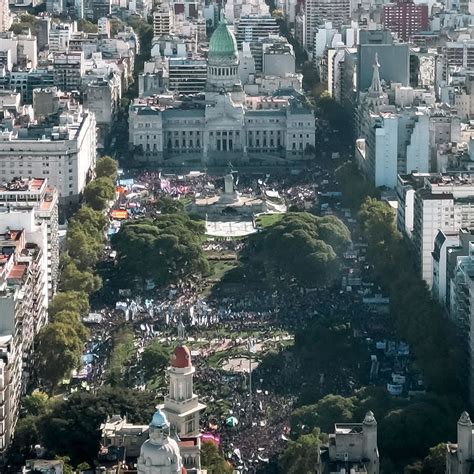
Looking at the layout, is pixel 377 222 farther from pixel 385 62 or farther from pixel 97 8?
pixel 97 8

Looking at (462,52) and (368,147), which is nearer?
(368,147)

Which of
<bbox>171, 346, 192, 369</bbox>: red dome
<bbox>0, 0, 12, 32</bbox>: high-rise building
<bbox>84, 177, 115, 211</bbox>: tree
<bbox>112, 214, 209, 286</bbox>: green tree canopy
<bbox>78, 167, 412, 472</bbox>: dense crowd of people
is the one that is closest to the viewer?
<bbox>171, 346, 192, 369</bbox>: red dome

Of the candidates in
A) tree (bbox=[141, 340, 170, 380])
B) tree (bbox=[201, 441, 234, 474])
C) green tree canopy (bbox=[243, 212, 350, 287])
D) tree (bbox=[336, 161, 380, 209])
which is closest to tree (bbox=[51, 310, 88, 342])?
tree (bbox=[141, 340, 170, 380])

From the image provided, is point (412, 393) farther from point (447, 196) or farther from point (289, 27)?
point (289, 27)

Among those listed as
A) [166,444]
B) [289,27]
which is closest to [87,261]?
[166,444]

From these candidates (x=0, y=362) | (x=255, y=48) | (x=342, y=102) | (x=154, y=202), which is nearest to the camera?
(x=0, y=362)

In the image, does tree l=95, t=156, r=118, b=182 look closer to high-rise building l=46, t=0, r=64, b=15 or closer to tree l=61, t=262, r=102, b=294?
tree l=61, t=262, r=102, b=294
